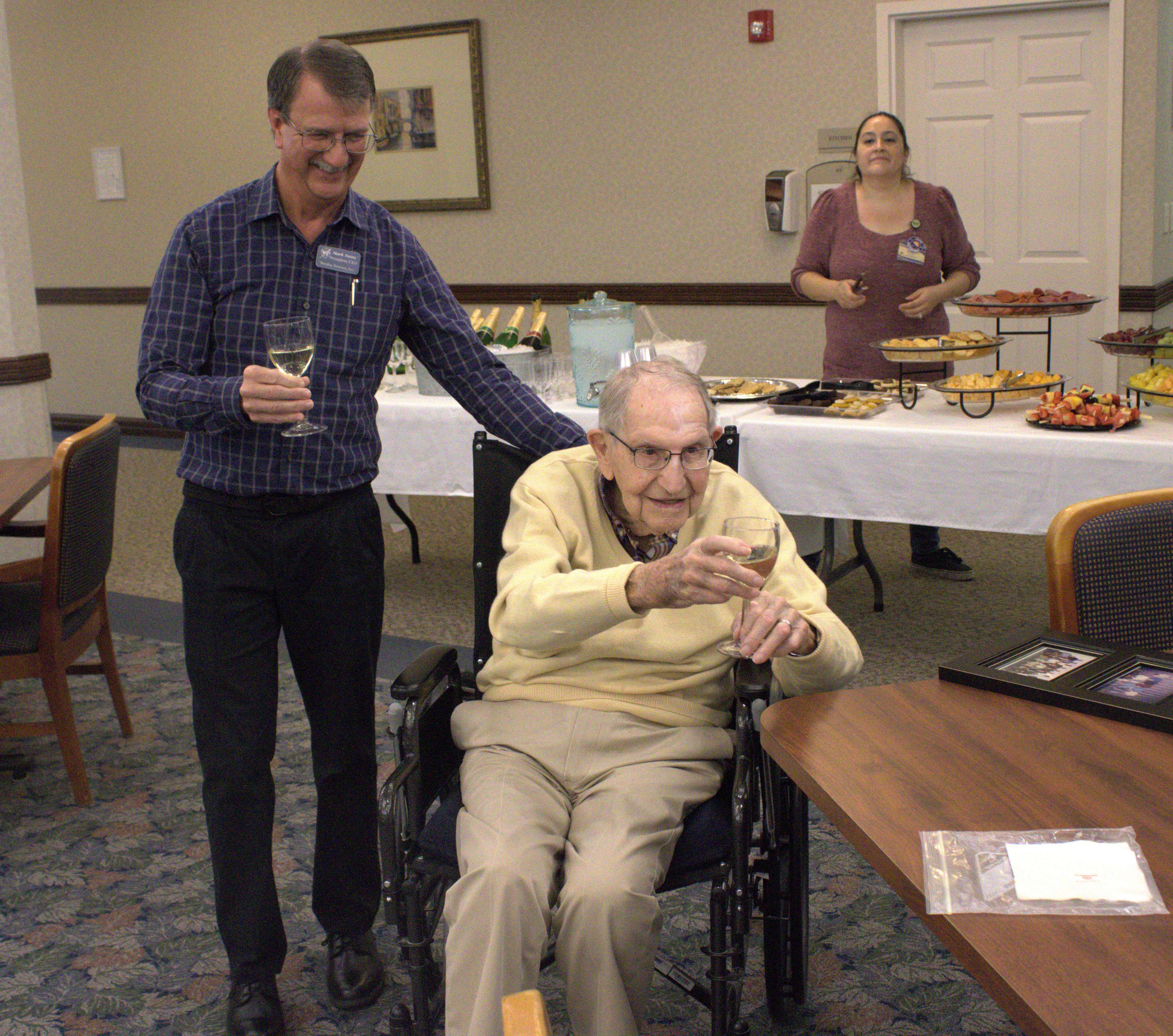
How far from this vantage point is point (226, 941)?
83.9 inches

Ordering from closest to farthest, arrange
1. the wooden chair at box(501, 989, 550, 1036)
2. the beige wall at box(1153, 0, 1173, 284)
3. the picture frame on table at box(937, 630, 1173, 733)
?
1. the wooden chair at box(501, 989, 550, 1036)
2. the picture frame on table at box(937, 630, 1173, 733)
3. the beige wall at box(1153, 0, 1173, 284)

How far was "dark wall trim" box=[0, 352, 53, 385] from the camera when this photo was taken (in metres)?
4.24

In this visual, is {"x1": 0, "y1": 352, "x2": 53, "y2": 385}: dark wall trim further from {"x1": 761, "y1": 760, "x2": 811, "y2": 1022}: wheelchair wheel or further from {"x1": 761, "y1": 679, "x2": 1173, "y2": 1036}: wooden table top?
{"x1": 761, "y1": 679, "x2": 1173, "y2": 1036}: wooden table top

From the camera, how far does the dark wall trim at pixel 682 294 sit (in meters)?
5.52

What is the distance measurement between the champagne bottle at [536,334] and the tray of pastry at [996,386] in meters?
1.24

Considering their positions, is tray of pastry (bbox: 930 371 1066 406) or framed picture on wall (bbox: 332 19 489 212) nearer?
tray of pastry (bbox: 930 371 1066 406)

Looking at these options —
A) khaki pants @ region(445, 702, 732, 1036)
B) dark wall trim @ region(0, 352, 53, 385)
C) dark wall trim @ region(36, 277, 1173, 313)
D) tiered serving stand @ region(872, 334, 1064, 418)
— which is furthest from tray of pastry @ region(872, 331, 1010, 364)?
dark wall trim @ region(0, 352, 53, 385)

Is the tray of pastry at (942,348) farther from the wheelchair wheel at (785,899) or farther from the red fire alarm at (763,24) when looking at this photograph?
the red fire alarm at (763,24)

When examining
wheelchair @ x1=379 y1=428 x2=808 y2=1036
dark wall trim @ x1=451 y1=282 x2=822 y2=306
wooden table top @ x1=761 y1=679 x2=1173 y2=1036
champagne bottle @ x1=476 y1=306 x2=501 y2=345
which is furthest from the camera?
dark wall trim @ x1=451 y1=282 x2=822 y2=306

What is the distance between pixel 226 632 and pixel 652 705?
0.72 m

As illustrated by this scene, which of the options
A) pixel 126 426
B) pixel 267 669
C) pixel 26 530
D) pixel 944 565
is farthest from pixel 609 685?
pixel 126 426

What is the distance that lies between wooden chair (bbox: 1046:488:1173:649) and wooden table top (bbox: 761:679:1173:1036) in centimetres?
43

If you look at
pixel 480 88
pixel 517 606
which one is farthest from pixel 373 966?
pixel 480 88

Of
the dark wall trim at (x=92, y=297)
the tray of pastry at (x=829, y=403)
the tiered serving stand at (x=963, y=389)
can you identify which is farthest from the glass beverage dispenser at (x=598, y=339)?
the dark wall trim at (x=92, y=297)
